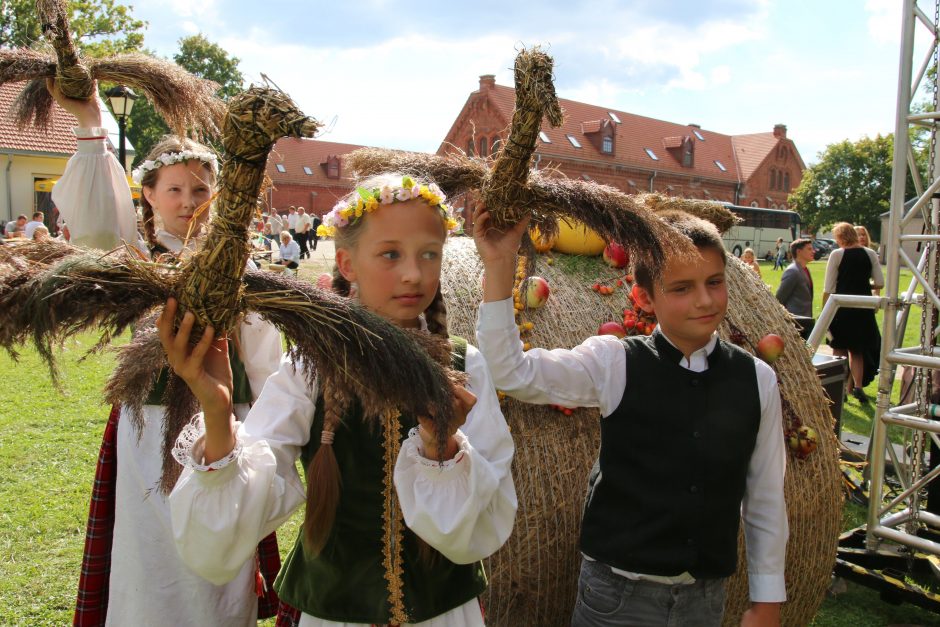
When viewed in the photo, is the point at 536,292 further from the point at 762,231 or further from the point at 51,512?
the point at 762,231

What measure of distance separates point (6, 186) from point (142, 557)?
955 inches

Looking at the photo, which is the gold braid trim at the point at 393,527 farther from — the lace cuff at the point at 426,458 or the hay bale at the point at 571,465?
the hay bale at the point at 571,465

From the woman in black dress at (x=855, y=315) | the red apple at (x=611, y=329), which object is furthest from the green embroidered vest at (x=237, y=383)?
the woman in black dress at (x=855, y=315)

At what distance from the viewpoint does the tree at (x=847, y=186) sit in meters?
53.7

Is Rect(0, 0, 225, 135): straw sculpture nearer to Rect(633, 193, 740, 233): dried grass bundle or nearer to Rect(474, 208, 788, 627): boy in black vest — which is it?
Rect(474, 208, 788, 627): boy in black vest

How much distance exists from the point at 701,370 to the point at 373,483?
3.76 feet

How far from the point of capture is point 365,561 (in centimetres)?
180

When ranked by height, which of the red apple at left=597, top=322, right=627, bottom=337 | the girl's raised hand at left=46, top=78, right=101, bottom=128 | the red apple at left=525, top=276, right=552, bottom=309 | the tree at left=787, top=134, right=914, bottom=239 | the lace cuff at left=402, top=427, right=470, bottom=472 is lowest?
the lace cuff at left=402, top=427, right=470, bottom=472

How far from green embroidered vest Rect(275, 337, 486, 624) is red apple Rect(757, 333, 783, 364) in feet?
6.63

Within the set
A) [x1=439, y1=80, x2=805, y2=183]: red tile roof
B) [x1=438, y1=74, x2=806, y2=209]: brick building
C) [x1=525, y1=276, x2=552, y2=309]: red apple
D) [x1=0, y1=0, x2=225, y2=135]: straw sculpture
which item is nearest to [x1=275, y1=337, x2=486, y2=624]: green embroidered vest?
[x1=525, y1=276, x2=552, y2=309]: red apple

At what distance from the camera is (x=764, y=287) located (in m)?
3.74

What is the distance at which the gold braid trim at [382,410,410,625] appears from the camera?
1.76 m

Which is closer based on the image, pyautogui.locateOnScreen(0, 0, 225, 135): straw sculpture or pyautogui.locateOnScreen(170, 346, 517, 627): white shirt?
pyautogui.locateOnScreen(170, 346, 517, 627): white shirt

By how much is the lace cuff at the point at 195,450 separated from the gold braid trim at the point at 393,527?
0.38m
